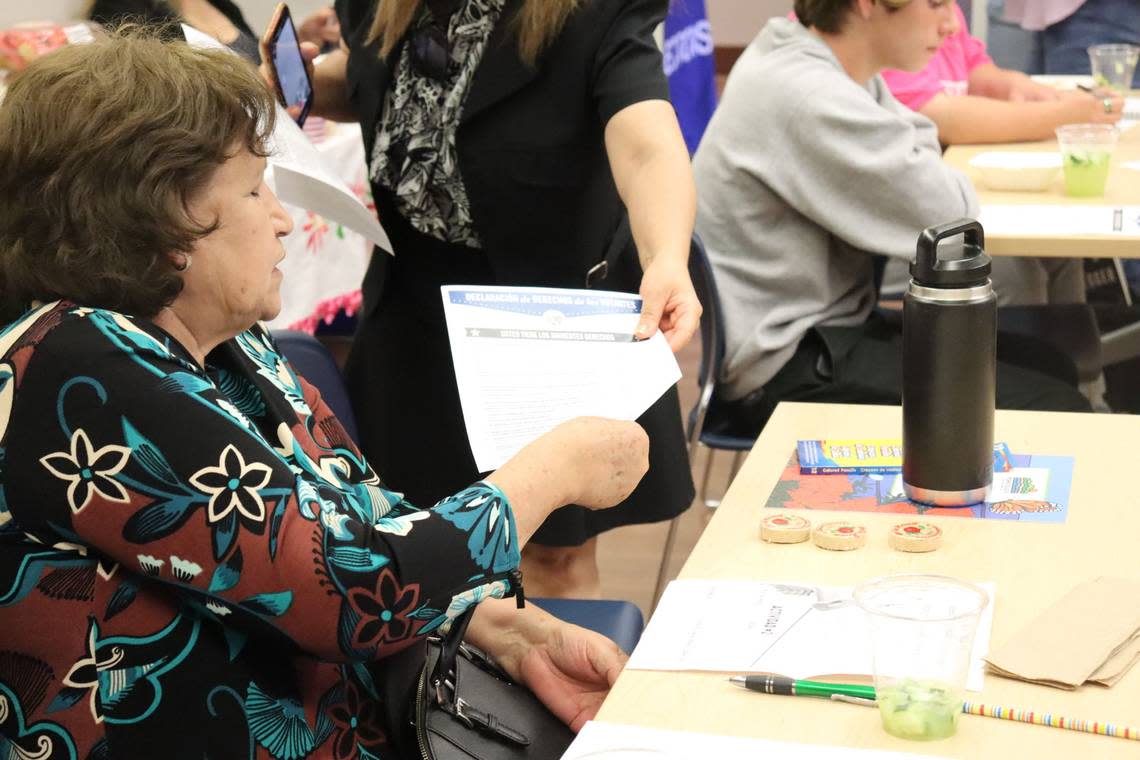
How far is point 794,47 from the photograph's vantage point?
2678 millimetres

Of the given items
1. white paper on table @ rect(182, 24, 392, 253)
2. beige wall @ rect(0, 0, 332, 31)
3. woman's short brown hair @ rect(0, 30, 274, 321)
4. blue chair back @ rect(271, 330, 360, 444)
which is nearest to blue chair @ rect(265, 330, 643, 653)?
blue chair back @ rect(271, 330, 360, 444)

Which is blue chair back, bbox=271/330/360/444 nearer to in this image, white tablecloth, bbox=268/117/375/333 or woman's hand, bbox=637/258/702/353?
woman's hand, bbox=637/258/702/353

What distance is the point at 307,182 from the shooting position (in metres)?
1.79

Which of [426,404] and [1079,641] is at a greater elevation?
[1079,641]

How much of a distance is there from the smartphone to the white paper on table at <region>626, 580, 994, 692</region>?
983 mm

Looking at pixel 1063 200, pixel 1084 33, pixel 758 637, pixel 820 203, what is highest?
pixel 758 637

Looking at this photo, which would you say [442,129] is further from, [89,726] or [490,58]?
[89,726]

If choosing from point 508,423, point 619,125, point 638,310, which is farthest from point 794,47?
point 508,423

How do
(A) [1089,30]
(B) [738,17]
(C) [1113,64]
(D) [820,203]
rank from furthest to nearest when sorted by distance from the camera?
(B) [738,17] → (A) [1089,30] → (C) [1113,64] → (D) [820,203]

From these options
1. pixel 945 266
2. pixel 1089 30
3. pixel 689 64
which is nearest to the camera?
pixel 945 266

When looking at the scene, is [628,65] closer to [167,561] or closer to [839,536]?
[839,536]

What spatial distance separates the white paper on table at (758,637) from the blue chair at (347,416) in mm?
533

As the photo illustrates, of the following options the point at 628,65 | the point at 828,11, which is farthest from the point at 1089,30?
the point at 628,65

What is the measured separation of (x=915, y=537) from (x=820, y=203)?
1286mm
